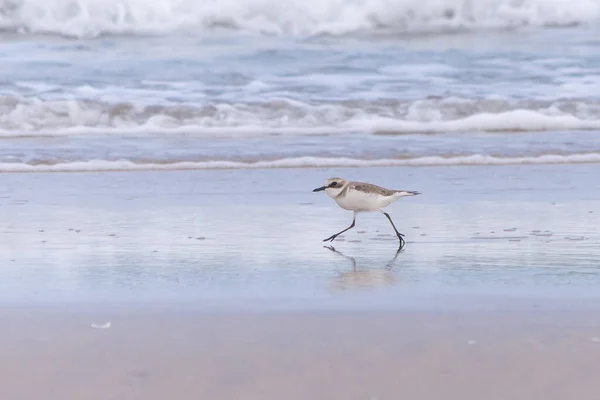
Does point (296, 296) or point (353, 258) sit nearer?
point (296, 296)

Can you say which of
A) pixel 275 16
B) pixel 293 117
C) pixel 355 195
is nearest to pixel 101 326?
pixel 355 195

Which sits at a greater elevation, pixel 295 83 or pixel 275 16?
pixel 275 16

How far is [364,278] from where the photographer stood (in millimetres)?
4445

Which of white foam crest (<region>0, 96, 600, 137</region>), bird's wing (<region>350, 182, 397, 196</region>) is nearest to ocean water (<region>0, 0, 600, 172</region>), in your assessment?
white foam crest (<region>0, 96, 600, 137</region>)

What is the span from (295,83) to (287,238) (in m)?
7.38

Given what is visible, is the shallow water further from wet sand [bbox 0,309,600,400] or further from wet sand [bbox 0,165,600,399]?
wet sand [bbox 0,309,600,400]

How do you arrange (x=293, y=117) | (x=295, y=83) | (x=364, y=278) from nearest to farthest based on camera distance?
(x=364, y=278)
(x=293, y=117)
(x=295, y=83)

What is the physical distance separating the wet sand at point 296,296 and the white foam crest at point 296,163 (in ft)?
4.25

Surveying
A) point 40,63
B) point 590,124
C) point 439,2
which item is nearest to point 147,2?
point 40,63

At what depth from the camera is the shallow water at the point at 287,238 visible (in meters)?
4.18

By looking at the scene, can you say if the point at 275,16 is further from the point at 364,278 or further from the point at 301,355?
the point at 301,355

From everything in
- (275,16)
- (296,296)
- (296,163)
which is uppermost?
(275,16)

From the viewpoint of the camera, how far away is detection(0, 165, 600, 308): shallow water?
4180 millimetres

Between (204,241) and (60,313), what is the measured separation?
1635mm
